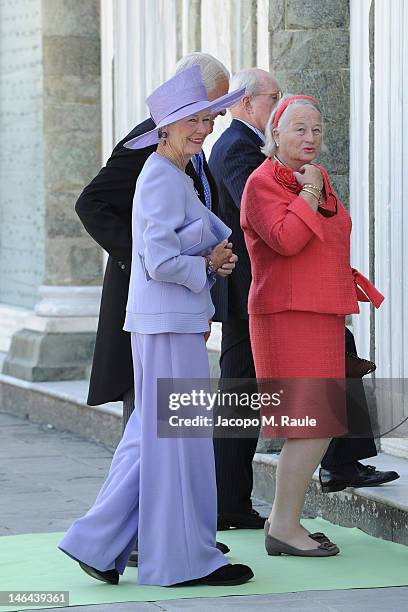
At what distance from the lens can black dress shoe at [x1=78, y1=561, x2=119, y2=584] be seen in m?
5.31

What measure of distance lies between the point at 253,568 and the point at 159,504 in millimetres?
593

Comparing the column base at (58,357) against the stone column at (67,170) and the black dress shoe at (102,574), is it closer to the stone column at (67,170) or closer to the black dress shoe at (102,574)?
the stone column at (67,170)

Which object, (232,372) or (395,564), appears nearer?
(395,564)

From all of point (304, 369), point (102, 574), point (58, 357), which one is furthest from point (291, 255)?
point (58, 357)

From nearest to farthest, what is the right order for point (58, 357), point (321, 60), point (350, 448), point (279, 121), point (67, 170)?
point (279, 121) < point (350, 448) < point (321, 60) < point (58, 357) < point (67, 170)

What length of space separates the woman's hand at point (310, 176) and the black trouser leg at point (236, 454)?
2.97 ft

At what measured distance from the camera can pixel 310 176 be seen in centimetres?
558

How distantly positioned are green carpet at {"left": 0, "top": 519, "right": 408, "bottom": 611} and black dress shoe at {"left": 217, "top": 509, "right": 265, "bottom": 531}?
0.05 meters

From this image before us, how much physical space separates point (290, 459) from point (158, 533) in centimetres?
67

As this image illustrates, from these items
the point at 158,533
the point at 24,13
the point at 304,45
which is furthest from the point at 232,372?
the point at 24,13

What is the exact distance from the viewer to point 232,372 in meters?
6.39

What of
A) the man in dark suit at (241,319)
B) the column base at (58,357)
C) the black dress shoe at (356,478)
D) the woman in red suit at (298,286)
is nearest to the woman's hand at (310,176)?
the woman in red suit at (298,286)

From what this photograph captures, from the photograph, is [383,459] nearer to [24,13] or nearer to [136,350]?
[136,350]

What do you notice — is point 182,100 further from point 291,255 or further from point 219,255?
point 291,255
